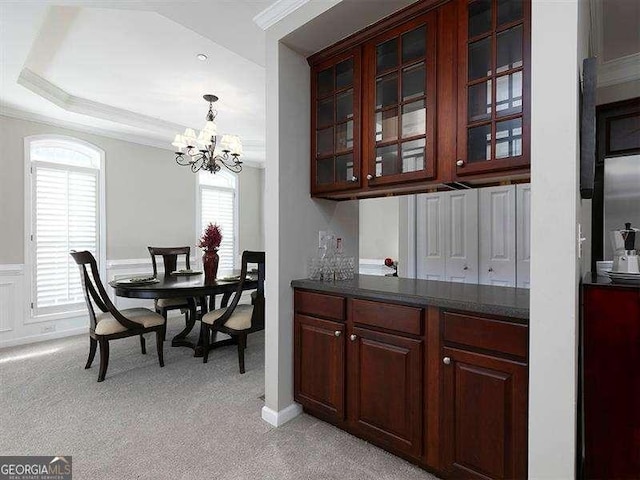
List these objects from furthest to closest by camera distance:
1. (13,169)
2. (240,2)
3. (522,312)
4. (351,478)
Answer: (13,169) → (240,2) → (351,478) → (522,312)

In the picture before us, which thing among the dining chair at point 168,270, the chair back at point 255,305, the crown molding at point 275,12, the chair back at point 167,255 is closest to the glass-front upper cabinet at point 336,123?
the crown molding at point 275,12

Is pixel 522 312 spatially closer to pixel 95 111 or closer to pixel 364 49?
pixel 364 49

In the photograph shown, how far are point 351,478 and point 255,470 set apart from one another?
19.8 inches

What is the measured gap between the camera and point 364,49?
7.23 ft

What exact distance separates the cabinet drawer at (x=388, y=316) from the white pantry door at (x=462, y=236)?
8.39 feet

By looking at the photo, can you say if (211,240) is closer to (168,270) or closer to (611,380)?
(168,270)

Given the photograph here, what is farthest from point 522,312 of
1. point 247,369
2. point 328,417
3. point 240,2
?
point 247,369

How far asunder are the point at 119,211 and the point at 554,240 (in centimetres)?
516

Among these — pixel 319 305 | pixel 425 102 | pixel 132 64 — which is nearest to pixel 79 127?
pixel 132 64

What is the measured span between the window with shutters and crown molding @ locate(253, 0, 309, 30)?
12.9 ft

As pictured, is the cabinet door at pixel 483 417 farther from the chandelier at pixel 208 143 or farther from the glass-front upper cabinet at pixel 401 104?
the chandelier at pixel 208 143

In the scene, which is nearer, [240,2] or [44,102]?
[240,2]

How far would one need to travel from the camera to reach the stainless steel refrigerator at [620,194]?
254 cm

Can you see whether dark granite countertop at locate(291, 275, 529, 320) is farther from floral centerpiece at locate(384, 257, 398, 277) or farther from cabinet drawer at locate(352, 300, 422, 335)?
floral centerpiece at locate(384, 257, 398, 277)
